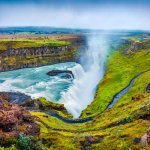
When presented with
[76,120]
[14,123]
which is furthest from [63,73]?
[14,123]

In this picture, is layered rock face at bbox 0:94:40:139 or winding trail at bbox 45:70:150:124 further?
winding trail at bbox 45:70:150:124

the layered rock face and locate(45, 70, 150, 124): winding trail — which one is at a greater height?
the layered rock face

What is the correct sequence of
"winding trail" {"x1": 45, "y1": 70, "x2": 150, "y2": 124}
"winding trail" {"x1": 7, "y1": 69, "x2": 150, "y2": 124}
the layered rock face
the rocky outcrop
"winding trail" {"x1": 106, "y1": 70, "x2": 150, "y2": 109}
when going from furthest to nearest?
the rocky outcrop
"winding trail" {"x1": 106, "y1": 70, "x2": 150, "y2": 109}
"winding trail" {"x1": 7, "y1": 69, "x2": 150, "y2": 124}
"winding trail" {"x1": 45, "y1": 70, "x2": 150, "y2": 124}
the layered rock face

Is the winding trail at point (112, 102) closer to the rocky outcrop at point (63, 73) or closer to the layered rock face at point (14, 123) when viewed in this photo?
the rocky outcrop at point (63, 73)

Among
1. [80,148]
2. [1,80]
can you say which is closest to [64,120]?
[80,148]

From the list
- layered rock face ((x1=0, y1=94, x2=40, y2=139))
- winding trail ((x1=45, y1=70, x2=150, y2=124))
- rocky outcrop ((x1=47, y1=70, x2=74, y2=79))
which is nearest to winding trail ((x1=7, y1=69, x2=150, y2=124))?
winding trail ((x1=45, y1=70, x2=150, y2=124))

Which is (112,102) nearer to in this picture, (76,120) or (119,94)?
(119,94)

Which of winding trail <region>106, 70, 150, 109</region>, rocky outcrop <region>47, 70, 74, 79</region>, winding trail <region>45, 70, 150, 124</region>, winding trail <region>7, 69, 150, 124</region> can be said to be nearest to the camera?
winding trail <region>45, 70, 150, 124</region>

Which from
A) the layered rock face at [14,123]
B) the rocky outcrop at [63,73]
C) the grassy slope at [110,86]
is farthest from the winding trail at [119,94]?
the layered rock face at [14,123]

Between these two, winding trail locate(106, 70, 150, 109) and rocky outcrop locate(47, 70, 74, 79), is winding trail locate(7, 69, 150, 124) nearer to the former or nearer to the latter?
winding trail locate(106, 70, 150, 109)

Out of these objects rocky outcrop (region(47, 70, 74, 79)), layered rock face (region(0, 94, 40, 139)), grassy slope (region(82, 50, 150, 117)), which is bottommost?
rocky outcrop (region(47, 70, 74, 79))
